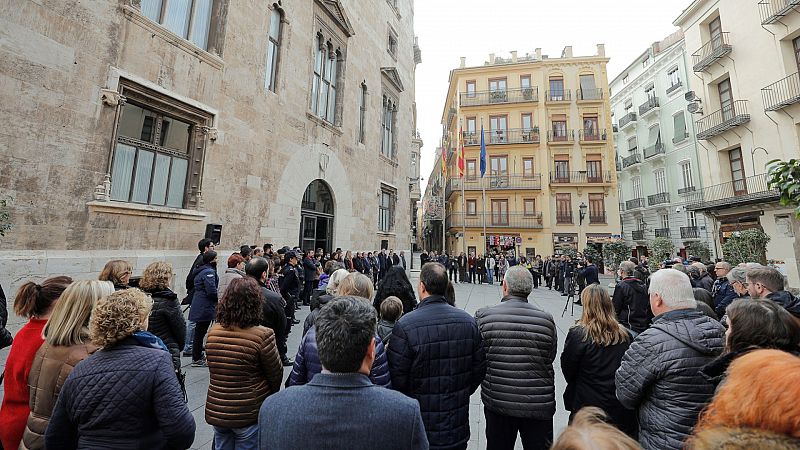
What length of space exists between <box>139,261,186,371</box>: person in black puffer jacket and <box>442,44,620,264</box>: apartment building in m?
26.5

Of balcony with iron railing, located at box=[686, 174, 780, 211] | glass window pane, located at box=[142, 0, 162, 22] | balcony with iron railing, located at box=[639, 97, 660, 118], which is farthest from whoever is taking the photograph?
balcony with iron railing, located at box=[639, 97, 660, 118]

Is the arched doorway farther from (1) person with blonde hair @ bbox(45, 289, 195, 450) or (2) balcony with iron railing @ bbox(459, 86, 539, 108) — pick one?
(2) balcony with iron railing @ bbox(459, 86, 539, 108)

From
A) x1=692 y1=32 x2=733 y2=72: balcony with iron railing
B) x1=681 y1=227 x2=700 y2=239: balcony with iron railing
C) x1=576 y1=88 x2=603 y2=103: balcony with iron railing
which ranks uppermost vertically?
x1=576 y1=88 x2=603 y2=103: balcony with iron railing

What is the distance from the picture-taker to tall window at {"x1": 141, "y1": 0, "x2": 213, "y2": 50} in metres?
7.55

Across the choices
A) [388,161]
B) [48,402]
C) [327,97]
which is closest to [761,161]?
[388,161]

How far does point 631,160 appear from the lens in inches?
1170

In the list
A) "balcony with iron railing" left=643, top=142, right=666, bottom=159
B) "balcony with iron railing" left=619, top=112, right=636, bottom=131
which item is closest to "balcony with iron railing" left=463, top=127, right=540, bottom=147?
"balcony with iron railing" left=619, top=112, right=636, bottom=131

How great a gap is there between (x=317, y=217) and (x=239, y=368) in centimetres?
1061

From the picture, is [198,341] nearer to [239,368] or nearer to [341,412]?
[239,368]

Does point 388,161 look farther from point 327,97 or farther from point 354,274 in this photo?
point 354,274

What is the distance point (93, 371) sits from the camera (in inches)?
67.2

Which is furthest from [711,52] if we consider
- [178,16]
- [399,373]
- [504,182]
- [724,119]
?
[399,373]

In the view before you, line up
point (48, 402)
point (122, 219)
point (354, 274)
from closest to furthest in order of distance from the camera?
point (48, 402) < point (354, 274) < point (122, 219)

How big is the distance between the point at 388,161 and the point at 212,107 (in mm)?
9377
